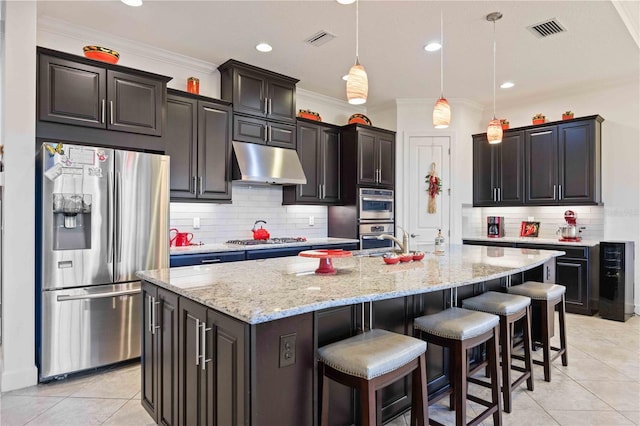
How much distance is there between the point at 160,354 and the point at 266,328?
0.97 m

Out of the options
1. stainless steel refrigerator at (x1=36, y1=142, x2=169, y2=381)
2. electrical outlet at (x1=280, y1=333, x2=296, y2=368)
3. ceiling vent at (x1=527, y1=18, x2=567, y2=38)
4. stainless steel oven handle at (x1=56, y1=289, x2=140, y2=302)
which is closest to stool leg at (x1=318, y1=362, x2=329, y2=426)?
electrical outlet at (x1=280, y1=333, x2=296, y2=368)

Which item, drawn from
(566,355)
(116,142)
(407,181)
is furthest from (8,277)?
(407,181)

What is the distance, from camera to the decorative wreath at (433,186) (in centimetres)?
571

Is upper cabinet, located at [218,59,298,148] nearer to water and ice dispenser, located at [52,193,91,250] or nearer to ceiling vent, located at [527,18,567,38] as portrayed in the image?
water and ice dispenser, located at [52,193,91,250]

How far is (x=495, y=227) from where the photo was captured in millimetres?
5738

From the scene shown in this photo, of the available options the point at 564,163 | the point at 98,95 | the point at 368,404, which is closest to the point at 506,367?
the point at 368,404

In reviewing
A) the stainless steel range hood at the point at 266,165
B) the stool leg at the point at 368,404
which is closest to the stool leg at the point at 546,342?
the stool leg at the point at 368,404

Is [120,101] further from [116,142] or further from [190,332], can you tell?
[190,332]

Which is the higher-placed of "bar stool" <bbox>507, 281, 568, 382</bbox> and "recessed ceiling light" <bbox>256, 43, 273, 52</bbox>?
"recessed ceiling light" <bbox>256, 43, 273, 52</bbox>

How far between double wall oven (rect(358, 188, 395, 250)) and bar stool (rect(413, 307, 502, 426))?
2.86 metres

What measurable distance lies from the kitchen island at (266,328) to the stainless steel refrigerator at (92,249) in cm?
95

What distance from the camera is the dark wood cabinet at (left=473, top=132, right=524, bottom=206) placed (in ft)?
17.9

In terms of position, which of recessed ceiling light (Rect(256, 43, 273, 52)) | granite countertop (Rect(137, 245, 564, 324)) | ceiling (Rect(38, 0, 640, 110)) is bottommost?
granite countertop (Rect(137, 245, 564, 324))

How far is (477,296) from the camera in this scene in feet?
8.80
